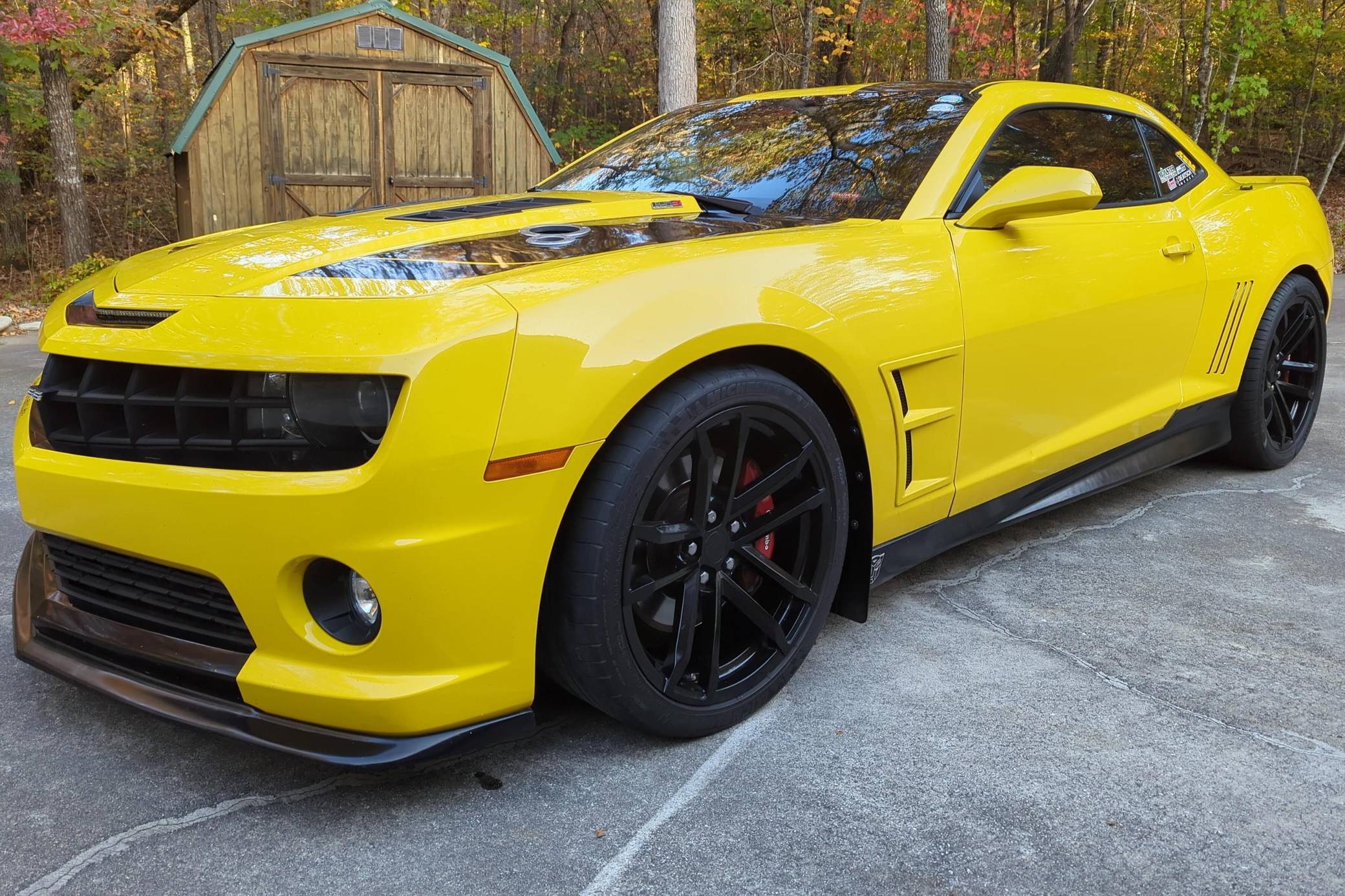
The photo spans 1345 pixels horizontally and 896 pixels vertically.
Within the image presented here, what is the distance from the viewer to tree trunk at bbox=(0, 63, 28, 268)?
1243cm

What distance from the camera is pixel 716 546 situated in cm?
215

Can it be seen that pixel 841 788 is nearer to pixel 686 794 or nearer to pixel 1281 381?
pixel 686 794

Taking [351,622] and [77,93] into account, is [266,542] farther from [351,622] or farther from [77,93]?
[77,93]

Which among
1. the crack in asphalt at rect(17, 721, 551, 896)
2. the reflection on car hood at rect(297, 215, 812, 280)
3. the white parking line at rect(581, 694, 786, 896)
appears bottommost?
the white parking line at rect(581, 694, 786, 896)

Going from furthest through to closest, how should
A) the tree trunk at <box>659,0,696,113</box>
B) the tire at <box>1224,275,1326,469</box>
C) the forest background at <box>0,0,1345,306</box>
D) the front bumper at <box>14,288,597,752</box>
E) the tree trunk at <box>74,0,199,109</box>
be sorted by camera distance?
the tree trunk at <box>74,0,199,109</box> → the forest background at <box>0,0,1345,306</box> → the tree trunk at <box>659,0,696,113</box> → the tire at <box>1224,275,1326,469</box> → the front bumper at <box>14,288,597,752</box>

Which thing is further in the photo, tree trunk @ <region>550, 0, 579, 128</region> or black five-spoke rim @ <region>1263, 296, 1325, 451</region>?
tree trunk @ <region>550, 0, 579, 128</region>

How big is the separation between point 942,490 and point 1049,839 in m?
1.01

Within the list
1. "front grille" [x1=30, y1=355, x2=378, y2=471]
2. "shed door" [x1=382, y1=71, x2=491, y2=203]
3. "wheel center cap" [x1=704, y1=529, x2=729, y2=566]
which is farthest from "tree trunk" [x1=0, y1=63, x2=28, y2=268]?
"wheel center cap" [x1=704, y1=529, x2=729, y2=566]

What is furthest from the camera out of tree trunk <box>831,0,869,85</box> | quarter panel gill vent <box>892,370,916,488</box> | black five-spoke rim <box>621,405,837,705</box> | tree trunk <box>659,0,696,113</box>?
tree trunk <box>831,0,869,85</box>

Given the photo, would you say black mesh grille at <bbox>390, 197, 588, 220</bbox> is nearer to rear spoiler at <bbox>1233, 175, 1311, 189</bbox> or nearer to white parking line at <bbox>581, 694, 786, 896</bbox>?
white parking line at <bbox>581, 694, 786, 896</bbox>

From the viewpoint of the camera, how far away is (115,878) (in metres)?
1.73

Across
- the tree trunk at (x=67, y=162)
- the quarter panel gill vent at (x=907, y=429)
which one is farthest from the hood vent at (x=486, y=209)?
the tree trunk at (x=67, y=162)

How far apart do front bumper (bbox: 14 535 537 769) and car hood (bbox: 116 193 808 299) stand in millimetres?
652

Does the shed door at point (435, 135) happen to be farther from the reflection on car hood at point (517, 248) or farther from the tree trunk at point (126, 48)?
A: the reflection on car hood at point (517, 248)
